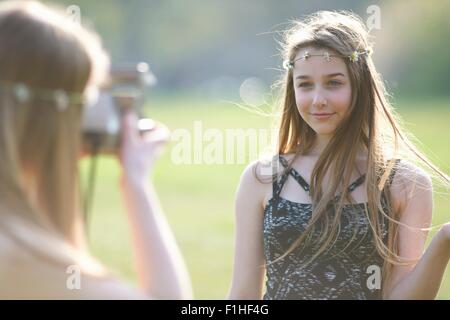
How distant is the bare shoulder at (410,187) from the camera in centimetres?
289

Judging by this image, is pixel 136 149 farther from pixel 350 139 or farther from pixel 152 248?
pixel 350 139

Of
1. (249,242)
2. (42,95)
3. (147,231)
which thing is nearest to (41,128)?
(42,95)

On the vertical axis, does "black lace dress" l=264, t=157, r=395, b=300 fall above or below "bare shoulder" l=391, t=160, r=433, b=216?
below

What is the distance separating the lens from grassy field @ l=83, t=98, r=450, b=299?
7086 mm

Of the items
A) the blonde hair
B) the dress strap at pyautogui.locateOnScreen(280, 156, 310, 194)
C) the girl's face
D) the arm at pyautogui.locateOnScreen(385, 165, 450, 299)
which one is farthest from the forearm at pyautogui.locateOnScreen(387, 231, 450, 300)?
the blonde hair

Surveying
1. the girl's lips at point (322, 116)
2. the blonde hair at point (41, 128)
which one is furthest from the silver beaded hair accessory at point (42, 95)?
the girl's lips at point (322, 116)

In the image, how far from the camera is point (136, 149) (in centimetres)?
221

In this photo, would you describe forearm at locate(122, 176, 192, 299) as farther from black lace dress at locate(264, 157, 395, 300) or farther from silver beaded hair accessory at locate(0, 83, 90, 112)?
black lace dress at locate(264, 157, 395, 300)

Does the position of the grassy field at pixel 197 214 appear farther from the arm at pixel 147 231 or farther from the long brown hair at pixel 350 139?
the arm at pixel 147 231

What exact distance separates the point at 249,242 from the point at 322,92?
59 centimetres

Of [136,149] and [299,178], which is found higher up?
[136,149]

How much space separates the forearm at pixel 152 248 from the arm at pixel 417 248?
38.5 inches

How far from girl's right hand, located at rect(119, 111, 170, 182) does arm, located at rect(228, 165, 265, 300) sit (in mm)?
785

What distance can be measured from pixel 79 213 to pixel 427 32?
34561 mm
